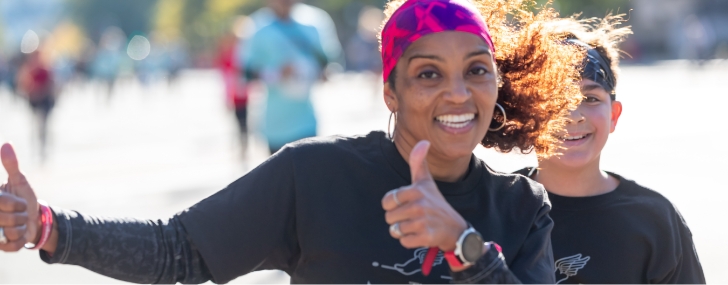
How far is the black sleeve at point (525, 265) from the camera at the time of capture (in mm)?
2398

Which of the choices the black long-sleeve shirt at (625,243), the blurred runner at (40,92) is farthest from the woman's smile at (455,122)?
the blurred runner at (40,92)

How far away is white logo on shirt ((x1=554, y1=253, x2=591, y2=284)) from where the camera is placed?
3.53 meters

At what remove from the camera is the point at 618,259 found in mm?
3535

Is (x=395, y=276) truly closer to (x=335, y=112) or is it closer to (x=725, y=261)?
(x=725, y=261)

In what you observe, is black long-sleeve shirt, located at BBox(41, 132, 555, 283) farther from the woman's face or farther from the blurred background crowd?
the blurred background crowd

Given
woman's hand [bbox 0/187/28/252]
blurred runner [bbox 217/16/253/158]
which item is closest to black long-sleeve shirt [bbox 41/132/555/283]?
woman's hand [bbox 0/187/28/252]

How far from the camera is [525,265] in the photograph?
8.95 feet

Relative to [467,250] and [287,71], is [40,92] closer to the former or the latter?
[287,71]

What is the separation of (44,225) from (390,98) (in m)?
1.02

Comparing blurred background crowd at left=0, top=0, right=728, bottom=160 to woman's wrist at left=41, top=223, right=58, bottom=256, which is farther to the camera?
blurred background crowd at left=0, top=0, right=728, bottom=160

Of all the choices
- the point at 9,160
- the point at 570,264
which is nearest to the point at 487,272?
the point at 9,160

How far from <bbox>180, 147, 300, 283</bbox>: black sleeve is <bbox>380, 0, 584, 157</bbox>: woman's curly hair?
0.74m

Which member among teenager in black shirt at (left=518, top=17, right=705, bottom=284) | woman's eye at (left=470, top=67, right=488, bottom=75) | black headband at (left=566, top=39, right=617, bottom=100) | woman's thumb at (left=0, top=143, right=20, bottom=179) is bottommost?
teenager in black shirt at (left=518, top=17, right=705, bottom=284)

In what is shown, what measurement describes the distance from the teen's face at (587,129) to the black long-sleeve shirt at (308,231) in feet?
3.39
